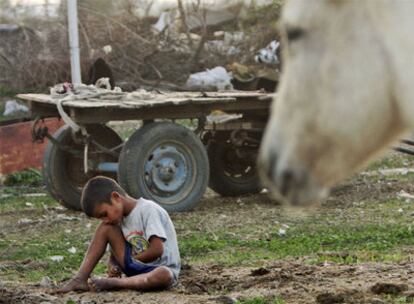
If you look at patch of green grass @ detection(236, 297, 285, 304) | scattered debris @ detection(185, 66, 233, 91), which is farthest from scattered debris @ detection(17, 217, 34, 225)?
scattered debris @ detection(185, 66, 233, 91)

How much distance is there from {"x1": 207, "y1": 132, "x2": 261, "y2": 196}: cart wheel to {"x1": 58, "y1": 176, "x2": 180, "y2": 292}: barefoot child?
5.95 m

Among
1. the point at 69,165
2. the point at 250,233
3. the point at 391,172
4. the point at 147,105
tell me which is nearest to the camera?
the point at 250,233

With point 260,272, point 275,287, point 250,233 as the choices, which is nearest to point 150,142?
point 250,233

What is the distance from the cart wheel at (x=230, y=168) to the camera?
13352 millimetres

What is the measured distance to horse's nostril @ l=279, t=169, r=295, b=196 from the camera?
2.94 meters

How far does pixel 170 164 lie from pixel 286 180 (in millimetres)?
9036

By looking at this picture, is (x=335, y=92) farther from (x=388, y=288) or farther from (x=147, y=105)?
(x=147, y=105)

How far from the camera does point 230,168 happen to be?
13.6 m

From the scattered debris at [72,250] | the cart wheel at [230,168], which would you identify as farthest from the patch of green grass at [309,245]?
the cart wheel at [230,168]

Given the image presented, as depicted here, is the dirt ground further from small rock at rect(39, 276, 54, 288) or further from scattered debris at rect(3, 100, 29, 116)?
scattered debris at rect(3, 100, 29, 116)

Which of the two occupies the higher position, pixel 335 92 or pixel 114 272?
pixel 335 92

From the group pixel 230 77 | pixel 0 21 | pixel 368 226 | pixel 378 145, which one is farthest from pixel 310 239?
pixel 0 21

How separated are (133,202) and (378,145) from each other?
4425 mm

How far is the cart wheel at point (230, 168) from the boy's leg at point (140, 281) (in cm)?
604
